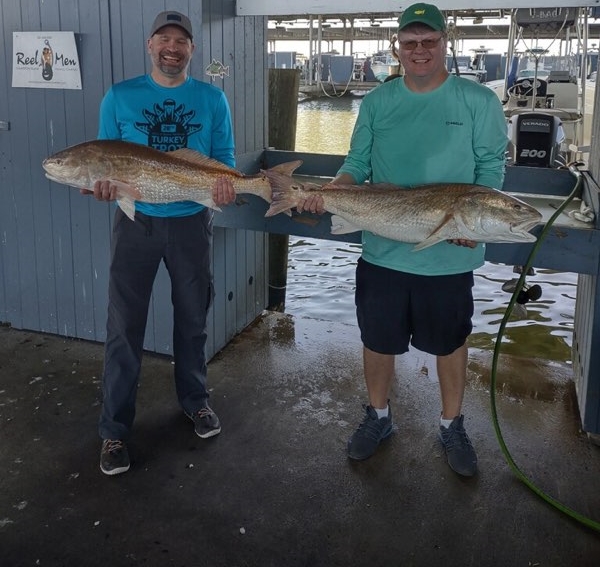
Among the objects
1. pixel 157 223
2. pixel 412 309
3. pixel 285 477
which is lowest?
pixel 285 477

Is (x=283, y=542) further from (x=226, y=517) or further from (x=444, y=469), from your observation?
(x=444, y=469)

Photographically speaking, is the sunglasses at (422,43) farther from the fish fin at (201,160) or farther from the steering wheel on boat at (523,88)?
the steering wheel on boat at (523,88)

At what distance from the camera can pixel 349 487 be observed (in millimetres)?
3014

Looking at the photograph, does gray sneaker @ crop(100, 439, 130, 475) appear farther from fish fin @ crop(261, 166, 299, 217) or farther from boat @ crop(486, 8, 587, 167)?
boat @ crop(486, 8, 587, 167)

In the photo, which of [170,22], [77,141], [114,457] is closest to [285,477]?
[114,457]

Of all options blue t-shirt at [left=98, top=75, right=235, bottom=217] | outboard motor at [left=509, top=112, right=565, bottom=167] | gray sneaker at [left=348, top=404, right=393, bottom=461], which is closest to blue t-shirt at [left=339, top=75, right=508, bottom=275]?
blue t-shirt at [left=98, top=75, right=235, bottom=217]

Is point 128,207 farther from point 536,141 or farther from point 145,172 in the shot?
point 536,141

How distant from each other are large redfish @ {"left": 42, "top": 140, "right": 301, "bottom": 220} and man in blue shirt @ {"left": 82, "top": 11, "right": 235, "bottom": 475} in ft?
0.17

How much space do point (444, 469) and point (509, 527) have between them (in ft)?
1.50

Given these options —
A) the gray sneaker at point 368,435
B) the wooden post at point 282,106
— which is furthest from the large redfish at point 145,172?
the wooden post at point 282,106

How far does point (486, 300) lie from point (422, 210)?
14.0ft

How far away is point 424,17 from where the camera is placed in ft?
8.92

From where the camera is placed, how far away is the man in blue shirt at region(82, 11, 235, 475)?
3.01m

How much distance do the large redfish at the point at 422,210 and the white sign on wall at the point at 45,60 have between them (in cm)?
193
